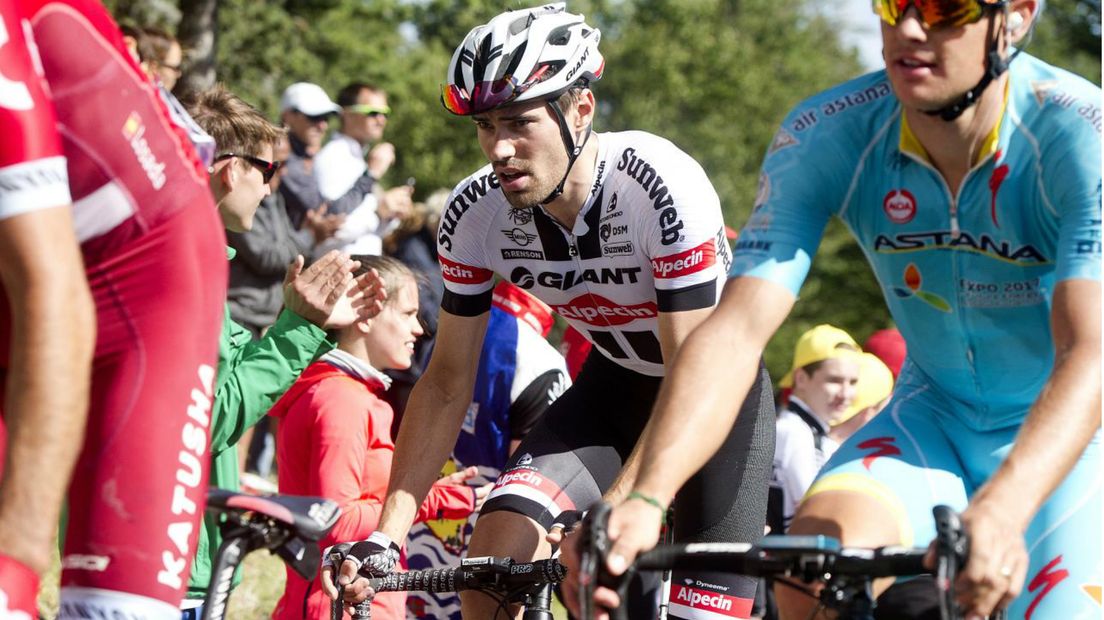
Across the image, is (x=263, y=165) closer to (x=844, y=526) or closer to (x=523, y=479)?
(x=523, y=479)

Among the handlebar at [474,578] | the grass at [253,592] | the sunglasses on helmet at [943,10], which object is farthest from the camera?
the grass at [253,592]

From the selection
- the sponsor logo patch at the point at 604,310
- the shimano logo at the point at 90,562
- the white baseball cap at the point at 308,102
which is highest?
the white baseball cap at the point at 308,102

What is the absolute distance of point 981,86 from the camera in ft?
11.8

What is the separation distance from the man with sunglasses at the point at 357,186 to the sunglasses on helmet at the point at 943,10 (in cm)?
633

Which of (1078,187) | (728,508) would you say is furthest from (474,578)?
(1078,187)

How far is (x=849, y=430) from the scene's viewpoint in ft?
29.3

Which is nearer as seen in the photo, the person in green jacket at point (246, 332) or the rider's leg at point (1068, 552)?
the rider's leg at point (1068, 552)

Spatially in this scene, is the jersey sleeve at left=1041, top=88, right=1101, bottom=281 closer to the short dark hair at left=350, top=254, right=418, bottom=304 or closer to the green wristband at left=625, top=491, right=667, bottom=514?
the green wristband at left=625, top=491, right=667, bottom=514

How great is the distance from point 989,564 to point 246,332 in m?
3.27

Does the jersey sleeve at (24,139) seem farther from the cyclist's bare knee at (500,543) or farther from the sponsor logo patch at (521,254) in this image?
the sponsor logo patch at (521,254)

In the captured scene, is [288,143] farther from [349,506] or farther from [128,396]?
[128,396]

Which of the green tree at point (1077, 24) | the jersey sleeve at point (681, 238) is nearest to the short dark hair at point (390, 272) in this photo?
the jersey sleeve at point (681, 238)

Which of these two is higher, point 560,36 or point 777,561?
point 560,36

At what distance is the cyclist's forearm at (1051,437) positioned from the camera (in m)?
2.95
